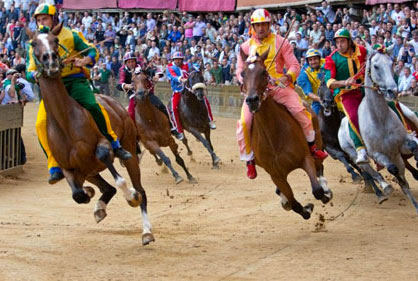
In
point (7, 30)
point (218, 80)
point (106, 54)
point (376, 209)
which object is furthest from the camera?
point (7, 30)

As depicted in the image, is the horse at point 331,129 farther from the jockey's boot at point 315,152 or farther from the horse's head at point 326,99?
the jockey's boot at point 315,152

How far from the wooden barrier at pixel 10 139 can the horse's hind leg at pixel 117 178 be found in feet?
21.8

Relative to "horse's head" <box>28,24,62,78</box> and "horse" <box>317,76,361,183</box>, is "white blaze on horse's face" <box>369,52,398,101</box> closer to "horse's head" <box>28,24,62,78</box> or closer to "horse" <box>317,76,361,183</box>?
"horse" <box>317,76,361,183</box>

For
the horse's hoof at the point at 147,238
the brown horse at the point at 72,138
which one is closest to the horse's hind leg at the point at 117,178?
the brown horse at the point at 72,138

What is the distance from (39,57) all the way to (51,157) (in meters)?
1.31

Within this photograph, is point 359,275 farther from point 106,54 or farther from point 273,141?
point 106,54

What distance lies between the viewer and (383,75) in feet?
35.4

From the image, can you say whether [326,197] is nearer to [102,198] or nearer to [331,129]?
[102,198]

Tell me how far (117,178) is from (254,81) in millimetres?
1935

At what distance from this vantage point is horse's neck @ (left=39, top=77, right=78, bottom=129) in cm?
923

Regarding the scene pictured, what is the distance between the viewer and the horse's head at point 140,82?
15383mm

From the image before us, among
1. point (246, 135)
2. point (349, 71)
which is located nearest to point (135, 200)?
point (246, 135)

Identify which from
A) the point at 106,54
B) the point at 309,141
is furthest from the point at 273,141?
the point at 106,54

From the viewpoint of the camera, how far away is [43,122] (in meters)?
9.62
